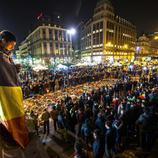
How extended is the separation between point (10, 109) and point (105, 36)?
9741cm

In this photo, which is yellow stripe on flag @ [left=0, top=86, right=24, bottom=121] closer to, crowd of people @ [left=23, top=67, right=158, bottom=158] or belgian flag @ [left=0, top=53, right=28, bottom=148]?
belgian flag @ [left=0, top=53, right=28, bottom=148]

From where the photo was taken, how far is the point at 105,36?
94.7m

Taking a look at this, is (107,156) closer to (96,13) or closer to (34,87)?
(34,87)

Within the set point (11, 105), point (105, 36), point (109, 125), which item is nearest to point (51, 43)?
point (105, 36)

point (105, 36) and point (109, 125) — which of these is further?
point (105, 36)

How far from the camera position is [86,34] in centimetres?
11506

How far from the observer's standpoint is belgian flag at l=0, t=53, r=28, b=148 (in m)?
1.71

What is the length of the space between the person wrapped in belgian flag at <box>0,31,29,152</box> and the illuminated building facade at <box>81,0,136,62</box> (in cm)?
9248

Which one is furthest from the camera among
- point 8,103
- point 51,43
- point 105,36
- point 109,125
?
point 51,43

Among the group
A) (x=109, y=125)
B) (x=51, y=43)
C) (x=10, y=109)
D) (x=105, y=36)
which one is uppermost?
(x=105, y=36)

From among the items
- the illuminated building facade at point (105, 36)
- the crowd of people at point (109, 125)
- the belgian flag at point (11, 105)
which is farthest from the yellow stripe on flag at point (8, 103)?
the illuminated building facade at point (105, 36)

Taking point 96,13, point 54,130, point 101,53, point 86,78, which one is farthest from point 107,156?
point 96,13

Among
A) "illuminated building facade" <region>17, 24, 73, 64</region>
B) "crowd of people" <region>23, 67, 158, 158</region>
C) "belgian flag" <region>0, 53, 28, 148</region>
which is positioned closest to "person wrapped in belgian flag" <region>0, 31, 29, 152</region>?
"belgian flag" <region>0, 53, 28, 148</region>

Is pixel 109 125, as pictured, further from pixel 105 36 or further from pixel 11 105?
pixel 105 36
